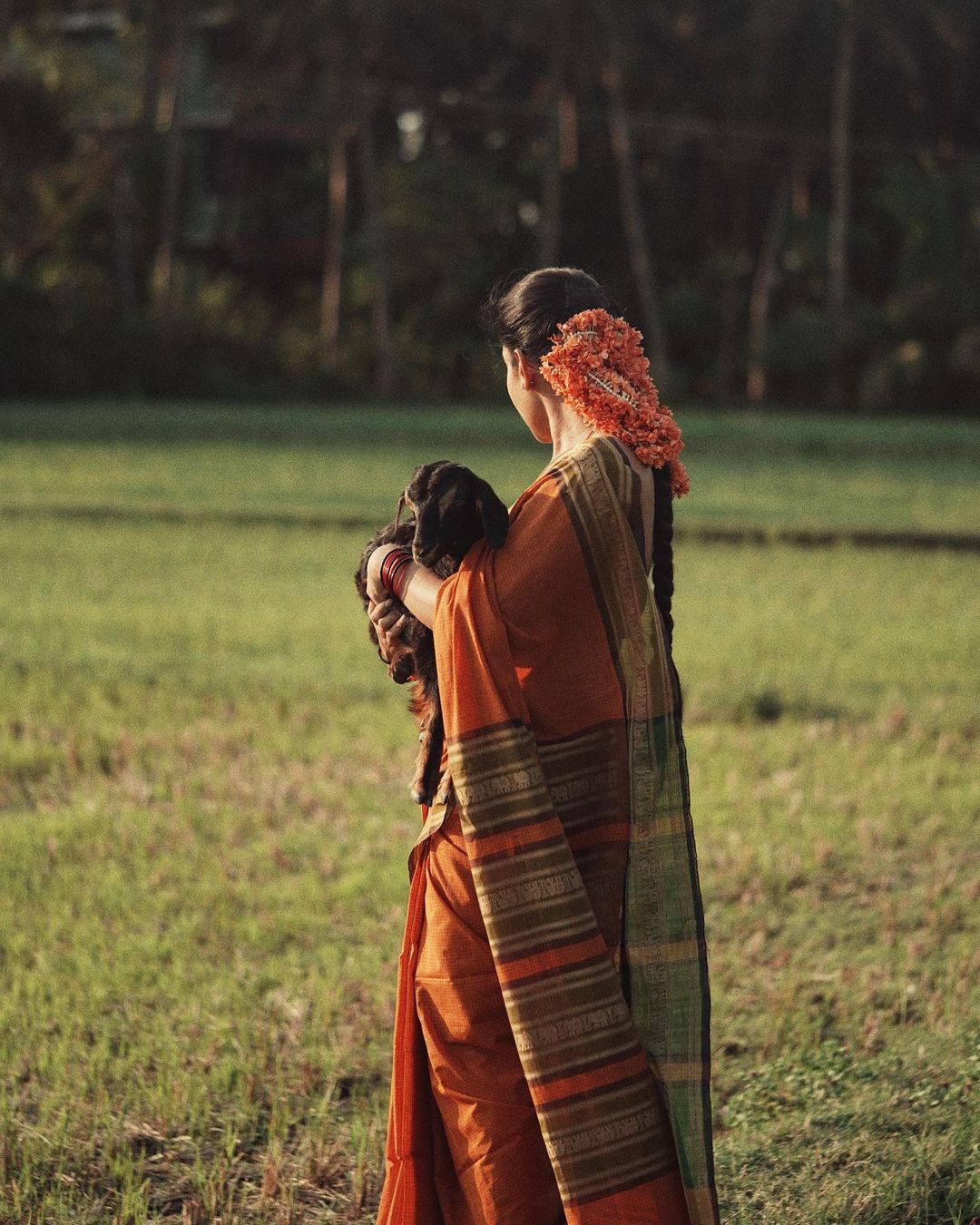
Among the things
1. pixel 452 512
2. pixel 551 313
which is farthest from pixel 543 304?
pixel 452 512

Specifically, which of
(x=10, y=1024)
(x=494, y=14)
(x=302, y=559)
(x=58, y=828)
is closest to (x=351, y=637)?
(x=302, y=559)

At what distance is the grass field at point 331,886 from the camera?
3.25 metres

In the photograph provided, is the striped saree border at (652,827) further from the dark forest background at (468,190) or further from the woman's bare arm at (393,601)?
the dark forest background at (468,190)

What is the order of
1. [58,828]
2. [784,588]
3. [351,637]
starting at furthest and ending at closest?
1. [784,588]
2. [351,637]
3. [58,828]

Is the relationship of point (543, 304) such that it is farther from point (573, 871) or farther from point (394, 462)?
point (394, 462)

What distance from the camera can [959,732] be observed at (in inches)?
280

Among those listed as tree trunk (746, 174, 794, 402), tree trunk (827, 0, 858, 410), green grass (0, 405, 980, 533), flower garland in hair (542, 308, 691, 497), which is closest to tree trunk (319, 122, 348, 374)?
green grass (0, 405, 980, 533)

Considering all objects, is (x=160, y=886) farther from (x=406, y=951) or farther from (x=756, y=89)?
(x=756, y=89)

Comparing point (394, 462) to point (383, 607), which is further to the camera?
point (394, 462)

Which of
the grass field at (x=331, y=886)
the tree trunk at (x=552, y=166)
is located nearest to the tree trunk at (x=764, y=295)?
the tree trunk at (x=552, y=166)

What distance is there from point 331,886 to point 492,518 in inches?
108

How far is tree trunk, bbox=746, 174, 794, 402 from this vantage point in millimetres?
35781

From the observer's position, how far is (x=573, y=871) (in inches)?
96.2

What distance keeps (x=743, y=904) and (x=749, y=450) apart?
2031 centimetres
